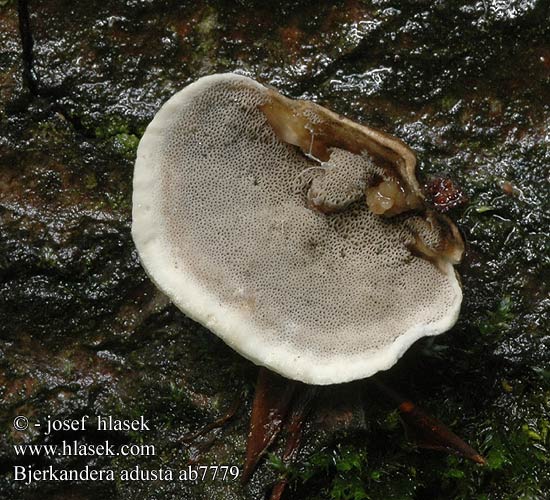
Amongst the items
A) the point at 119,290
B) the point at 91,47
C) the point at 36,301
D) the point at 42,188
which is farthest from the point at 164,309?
the point at 91,47

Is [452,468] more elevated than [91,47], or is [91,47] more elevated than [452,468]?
[91,47]

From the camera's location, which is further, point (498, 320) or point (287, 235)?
Result: point (498, 320)

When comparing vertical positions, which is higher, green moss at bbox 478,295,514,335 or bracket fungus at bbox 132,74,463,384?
bracket fungus at bbox 132,74,463,384

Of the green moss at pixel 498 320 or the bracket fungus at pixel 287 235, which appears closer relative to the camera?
the bracket fungus at pixel 287 235

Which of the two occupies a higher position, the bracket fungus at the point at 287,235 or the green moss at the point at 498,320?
the bracket fungus at the point at 287,235

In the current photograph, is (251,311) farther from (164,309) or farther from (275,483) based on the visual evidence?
(275,483)

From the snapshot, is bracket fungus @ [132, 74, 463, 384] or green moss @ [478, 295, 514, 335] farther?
green moss @ [478, 295, 514, 335]

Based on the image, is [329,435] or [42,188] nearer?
[329,435]

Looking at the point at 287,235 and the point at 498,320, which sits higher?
the point at 287,235
